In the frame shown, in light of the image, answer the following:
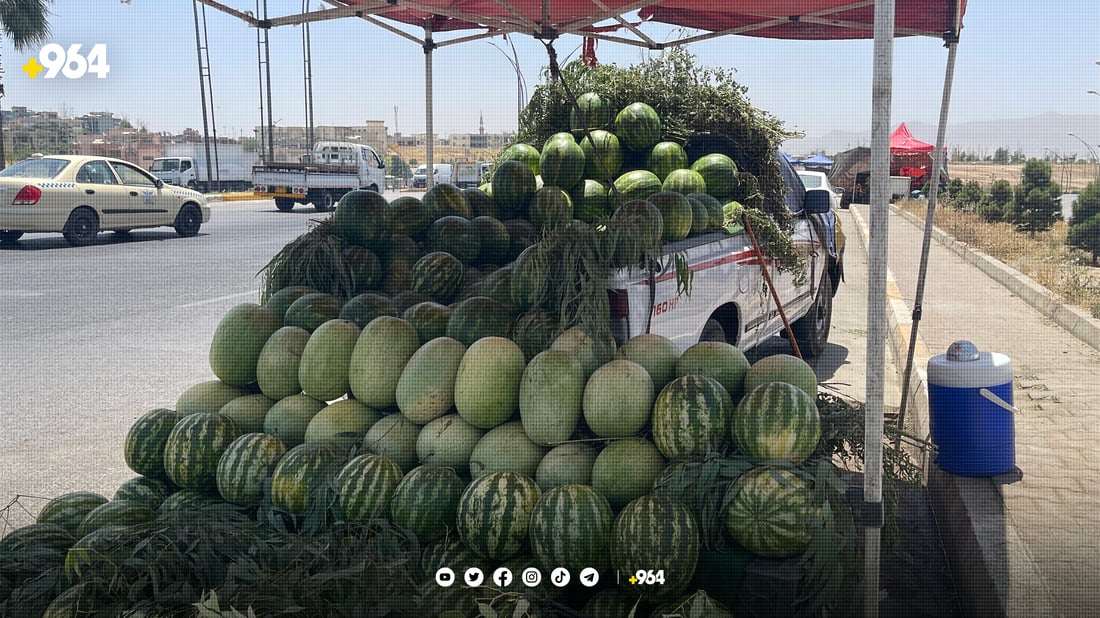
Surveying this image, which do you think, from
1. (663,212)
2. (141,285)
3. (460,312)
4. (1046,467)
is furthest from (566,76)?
(141,285)

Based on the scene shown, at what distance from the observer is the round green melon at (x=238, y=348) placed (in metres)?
3.75

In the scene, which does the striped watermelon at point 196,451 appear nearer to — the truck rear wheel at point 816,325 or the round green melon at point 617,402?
the round green melon at point 617,402

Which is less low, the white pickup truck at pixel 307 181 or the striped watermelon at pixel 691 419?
the white pickup truck at pixel 307 181

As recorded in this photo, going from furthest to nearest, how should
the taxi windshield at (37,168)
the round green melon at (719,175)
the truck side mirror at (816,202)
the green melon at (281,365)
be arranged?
the taxi windshield at (37,168) < the truck side mirror at (816,202) < the round green melon at (719,175) < the green melon at (281,365)

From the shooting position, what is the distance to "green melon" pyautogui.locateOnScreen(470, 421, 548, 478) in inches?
122

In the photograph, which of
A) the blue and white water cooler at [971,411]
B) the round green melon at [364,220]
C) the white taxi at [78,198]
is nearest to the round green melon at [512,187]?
the round green melon at [364,220]

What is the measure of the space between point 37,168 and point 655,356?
1559 cm

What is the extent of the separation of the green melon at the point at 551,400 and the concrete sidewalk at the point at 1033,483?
179 cm

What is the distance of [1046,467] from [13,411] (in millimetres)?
6621

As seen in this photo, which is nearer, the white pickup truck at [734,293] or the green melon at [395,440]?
the green melon at [395,440]

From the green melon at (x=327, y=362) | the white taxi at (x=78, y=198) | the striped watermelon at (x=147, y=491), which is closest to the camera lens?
the striped watermelon at (x=147, y=491)

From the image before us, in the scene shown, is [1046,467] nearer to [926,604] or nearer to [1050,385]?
[926,604]

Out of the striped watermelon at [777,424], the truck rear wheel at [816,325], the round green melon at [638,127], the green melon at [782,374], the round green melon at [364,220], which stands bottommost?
the truck rear wheel at [816,325]

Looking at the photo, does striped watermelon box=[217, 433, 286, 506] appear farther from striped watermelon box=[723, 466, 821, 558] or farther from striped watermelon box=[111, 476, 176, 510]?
striped watermelon box=[723, 466, 821, 558]
